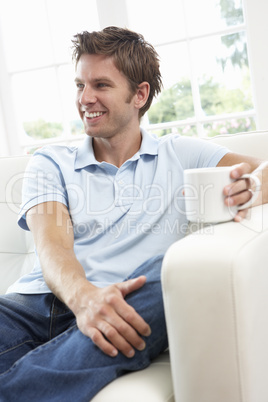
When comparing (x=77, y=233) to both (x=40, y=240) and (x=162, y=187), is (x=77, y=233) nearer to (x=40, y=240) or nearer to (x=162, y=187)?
(x=40, y=240)

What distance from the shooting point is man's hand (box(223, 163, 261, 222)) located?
1038mm

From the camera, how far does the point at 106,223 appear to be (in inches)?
53.3

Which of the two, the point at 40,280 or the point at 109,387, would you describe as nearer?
the point at 109,387

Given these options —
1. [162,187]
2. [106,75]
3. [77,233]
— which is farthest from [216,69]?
[77,233]

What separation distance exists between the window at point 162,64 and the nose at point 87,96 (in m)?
1.13

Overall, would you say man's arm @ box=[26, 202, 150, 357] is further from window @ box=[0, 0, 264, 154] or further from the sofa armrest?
window @ box=[0, 0, 264, 154]

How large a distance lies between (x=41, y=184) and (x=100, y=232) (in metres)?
0.21

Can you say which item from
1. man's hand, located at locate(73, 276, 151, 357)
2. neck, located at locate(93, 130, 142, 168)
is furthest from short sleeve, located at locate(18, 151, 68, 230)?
man's hand, located at locate(73, 276, 151, 357)

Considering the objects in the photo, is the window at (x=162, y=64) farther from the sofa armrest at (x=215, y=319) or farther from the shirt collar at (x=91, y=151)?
the sofa armrest at (x=215, y=319)

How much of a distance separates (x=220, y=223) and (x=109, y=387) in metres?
0.41

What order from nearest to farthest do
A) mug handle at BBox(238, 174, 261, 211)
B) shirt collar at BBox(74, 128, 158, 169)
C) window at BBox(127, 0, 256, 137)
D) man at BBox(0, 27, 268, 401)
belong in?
man at BBox(0, 27, 268, 401) → mug handle at BBox(238, 174, 261, 211) → shirt collar at BBox(74, 128, 158, 169) → window at BBox(127, 0, 256, 137)

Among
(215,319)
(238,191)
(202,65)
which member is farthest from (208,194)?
(202,65)

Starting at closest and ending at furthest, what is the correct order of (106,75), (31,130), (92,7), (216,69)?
(106,75), (216,69), (92,7), (31,130)

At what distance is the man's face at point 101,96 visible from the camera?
4.82 feet
